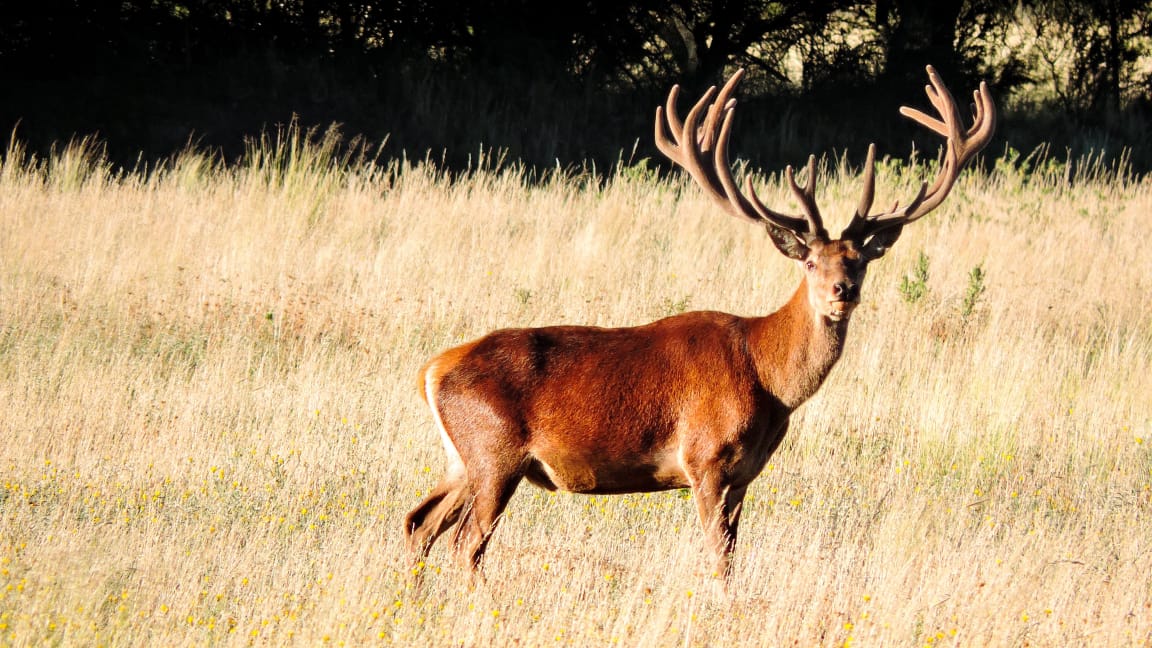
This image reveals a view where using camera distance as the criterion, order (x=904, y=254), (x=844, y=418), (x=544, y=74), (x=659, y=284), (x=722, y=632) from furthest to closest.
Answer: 1. (x=544, y=74)
2. (x=904, y=254)
3. (x=659, y=284)
4. (x=844, y=418)
5. (x=722, y=632)

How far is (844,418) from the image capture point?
25.3 feet

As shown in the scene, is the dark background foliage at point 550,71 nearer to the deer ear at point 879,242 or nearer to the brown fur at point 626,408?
the deer ear at point 879,242

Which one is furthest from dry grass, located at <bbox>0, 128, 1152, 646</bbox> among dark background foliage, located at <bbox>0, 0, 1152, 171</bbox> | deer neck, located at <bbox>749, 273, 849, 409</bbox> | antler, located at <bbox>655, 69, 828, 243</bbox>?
dark background foliage, located at <bbox>0, 0, 1152, 171</bbox>

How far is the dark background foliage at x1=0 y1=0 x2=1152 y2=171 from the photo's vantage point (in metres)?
17.4

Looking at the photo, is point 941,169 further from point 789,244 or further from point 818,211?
point 789,244

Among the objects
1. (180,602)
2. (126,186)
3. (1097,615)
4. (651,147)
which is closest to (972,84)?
Result: (651,147)

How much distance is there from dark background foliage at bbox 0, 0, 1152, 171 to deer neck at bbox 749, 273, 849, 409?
10.4 meters

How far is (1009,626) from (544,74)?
51.2 ft

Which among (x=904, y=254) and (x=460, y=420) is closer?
(x=460, y=420)

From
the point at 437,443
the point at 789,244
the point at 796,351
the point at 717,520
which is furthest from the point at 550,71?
the point at 717,520

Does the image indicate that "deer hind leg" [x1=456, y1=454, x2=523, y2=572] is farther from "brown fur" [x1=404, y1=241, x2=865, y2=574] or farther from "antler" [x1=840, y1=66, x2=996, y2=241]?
"antler" [x1=840, y1=66, x2=996, y2=241]

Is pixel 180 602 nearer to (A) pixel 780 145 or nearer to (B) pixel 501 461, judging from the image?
(B) pixel 501 461

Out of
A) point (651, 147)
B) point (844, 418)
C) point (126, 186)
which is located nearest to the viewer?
point (844, 418)

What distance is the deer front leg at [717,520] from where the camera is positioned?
17.1ft
